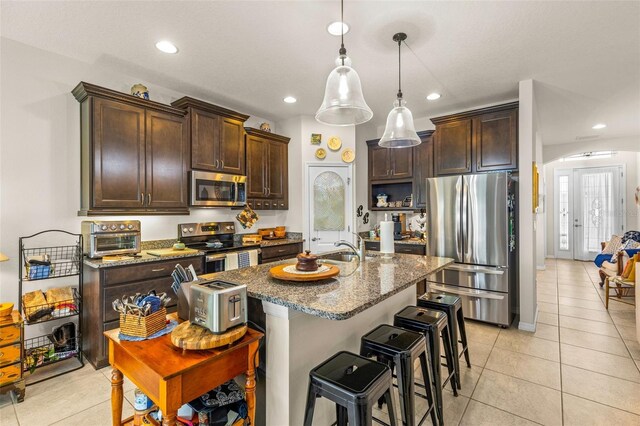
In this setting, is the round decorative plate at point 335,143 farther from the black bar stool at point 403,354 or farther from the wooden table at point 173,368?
the wooden table at point 173,368

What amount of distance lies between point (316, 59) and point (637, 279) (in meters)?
4.02

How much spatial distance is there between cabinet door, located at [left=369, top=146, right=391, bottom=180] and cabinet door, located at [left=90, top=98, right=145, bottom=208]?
334cm

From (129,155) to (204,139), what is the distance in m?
0.87

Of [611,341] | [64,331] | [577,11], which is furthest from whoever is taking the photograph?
[611,341]

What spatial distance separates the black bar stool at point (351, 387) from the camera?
4.17 feet

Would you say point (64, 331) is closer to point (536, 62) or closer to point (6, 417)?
point (6, 417)

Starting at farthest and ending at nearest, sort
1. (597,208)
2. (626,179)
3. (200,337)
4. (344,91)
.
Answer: (597,208)
(626,179)
(344,91)
(200,337)

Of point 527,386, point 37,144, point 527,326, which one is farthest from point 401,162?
point 37,144

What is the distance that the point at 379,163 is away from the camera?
5047mm

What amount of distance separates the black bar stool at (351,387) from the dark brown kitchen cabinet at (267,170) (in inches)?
124

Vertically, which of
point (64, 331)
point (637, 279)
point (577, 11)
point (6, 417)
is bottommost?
point (6, 417)

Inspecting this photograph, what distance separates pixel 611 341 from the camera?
3170mm

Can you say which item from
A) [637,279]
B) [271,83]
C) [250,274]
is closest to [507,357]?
[637,279]

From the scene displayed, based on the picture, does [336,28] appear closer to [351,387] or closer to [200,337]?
[200,337]
